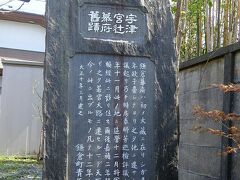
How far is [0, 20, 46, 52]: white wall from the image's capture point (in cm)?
1466

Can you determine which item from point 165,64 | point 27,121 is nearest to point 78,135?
point 165,64

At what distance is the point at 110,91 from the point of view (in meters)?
3.79

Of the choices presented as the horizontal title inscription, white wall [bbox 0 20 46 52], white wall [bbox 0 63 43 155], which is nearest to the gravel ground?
white wall [bbox 0 63 43 155]

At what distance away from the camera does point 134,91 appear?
3.84m

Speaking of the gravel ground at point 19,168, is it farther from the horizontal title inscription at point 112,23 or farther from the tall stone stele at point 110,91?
the horizontal title inscription at point 112,23

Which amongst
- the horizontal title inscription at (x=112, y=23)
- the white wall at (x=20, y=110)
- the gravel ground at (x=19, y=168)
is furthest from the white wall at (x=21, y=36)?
the horizontal title inscription at (x=112, y=23)

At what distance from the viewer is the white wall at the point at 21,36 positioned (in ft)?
48.1

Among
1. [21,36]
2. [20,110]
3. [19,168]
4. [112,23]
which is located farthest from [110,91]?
[21,36]

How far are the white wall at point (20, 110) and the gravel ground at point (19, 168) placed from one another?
62 centimetres

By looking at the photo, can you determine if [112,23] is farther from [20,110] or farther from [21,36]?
[21,36]

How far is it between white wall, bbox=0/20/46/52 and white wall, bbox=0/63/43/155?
3944mm

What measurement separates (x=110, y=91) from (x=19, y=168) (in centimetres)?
524

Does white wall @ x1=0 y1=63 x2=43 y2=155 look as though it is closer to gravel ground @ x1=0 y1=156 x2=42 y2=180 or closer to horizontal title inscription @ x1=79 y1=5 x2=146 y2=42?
gravel ground @ x1=0 y1=156 x2=42 y2=180

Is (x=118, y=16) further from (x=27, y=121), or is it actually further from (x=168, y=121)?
(x=27, y=121)
